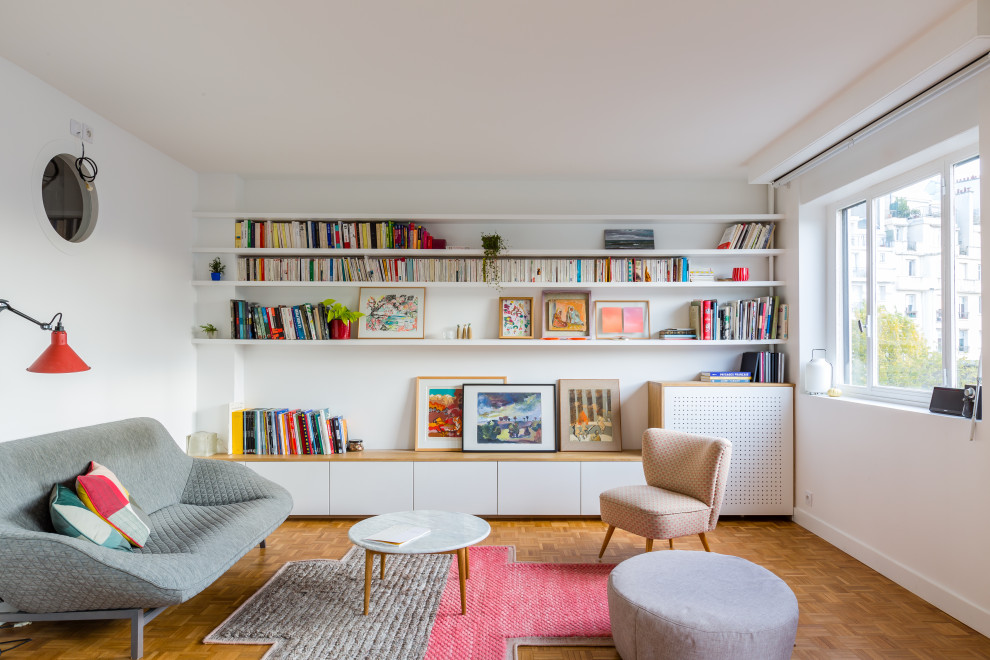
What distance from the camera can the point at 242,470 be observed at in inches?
150

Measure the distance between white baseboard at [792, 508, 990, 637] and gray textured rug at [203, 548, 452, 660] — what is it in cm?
250

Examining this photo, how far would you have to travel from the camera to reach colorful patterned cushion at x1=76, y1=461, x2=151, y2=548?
2818 millimetres

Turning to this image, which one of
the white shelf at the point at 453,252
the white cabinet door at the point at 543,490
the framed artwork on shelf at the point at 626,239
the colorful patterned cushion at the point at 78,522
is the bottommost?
the white cabinet door at the point at 543,490

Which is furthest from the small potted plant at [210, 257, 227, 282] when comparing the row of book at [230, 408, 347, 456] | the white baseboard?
the white baseboard

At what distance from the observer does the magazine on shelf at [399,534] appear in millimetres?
2947

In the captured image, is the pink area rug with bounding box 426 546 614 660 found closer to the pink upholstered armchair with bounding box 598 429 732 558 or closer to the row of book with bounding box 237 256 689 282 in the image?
the pink upholstered armchair with bounding box 598 429 732 558

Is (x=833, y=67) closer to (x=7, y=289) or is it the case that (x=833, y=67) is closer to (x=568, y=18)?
(x=568, y=18)

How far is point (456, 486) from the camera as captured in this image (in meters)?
4.63

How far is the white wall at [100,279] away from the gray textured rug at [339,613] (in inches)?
58.0

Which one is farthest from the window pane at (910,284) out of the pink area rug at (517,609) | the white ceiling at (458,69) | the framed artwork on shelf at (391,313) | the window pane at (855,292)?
the framed artwork on shelf at (391,313)

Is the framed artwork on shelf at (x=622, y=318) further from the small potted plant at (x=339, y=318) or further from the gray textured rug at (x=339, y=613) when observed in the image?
the gray textured rug at (x=339, y=613)

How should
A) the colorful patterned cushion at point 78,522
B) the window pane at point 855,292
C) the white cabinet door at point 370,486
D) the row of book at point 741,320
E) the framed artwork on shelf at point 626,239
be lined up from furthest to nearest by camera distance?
the framed artwork on shelf at point 626,239 → the row of book at point 741,320 → the white cabinet door at point 370,486 → the window pane at point 855,292 → the colorful patterned cushion at point 78,522

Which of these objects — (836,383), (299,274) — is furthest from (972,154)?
(299,274)

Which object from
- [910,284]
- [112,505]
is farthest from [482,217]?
[112,505]
